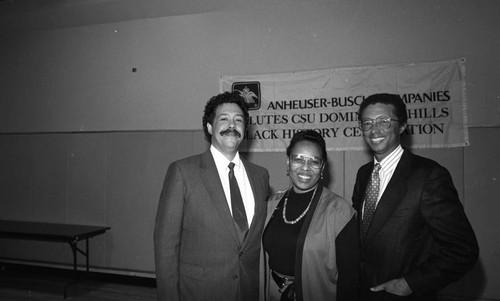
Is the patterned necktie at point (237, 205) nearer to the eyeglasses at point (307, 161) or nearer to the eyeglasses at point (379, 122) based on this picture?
the eyeglasses at point (307, 161)

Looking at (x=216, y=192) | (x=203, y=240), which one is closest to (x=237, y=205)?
(x=216, y=192)

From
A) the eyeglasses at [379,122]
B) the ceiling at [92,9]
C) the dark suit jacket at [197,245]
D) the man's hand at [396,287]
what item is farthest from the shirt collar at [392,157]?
the ceiling at [92,9]

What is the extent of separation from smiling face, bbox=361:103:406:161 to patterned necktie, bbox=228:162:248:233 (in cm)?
76

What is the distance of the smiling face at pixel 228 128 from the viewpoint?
194 centimetres

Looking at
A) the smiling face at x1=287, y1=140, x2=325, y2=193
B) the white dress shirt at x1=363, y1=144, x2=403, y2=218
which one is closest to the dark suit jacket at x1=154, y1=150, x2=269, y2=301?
the smiling face at x1=287, y1=140, x2=325, y2=193

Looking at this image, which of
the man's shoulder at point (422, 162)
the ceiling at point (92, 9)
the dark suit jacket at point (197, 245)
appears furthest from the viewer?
the ceiling at point (92, 9)

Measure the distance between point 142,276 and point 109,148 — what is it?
173 cm

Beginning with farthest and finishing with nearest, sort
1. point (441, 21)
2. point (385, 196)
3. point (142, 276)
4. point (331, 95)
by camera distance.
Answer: point (142, 276) → point (331, 95) → point (441, 21) → point (385, 196)

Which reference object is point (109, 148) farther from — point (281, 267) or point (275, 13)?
point (281, 267)

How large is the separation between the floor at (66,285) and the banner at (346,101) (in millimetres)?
2171

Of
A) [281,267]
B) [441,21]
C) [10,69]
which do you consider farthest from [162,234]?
[10,69]

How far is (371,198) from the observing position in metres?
1.80

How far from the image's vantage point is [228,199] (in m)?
1.89

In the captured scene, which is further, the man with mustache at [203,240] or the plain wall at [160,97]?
the plain wall at [160,97]
